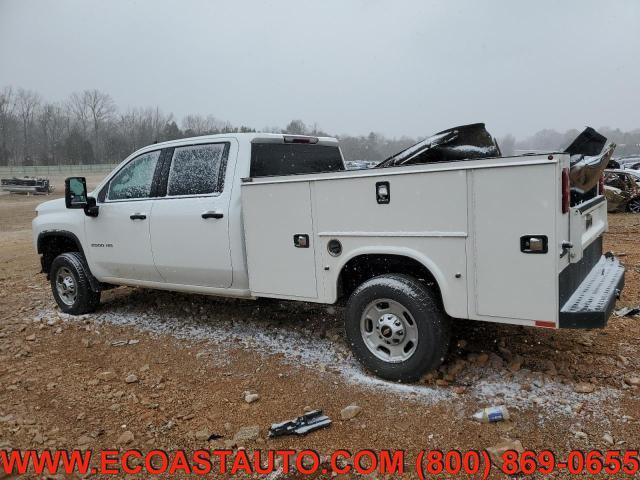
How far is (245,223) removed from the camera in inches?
189

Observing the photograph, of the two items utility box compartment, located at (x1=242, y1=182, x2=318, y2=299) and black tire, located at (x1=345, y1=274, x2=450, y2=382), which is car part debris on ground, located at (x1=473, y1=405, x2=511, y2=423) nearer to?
black tire, located at (x1=345, y1=274, x2=450, y2=382)

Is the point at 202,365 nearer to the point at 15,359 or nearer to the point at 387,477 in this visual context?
the point at 15,359

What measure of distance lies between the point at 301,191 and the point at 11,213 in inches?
1026

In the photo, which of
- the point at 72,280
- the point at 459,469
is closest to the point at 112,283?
the point at 72,280

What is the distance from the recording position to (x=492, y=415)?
138 inches

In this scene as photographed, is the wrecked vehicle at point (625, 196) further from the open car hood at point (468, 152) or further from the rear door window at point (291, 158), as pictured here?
the open car hood at point (468, 152)

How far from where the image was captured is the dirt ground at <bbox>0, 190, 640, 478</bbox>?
346 cm

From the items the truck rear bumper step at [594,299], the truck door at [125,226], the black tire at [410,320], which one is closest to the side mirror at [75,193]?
the truck door at [125,226]

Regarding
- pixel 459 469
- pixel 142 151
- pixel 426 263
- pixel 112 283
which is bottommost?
pixel 459 469

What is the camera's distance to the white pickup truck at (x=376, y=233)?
3.44 metres

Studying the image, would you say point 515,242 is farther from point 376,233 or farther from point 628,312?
point 628,312

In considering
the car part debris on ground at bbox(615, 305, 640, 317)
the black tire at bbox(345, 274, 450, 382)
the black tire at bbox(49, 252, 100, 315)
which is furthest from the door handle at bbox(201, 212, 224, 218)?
the car part debris on ground at bbox(615, 305, 640, 317)

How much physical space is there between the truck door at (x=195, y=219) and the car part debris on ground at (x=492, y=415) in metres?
2.56

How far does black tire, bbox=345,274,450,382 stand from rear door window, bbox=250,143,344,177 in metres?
1.65
